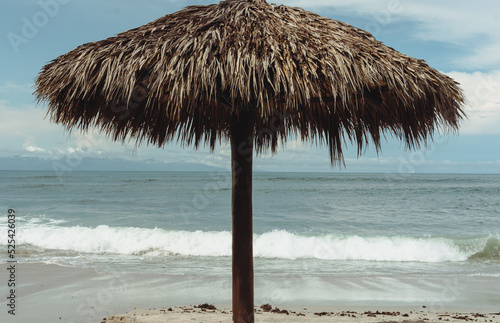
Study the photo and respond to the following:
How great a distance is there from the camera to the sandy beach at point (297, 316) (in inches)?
176

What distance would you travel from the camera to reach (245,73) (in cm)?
271

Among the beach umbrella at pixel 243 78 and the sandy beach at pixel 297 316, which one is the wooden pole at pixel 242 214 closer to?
the beach umbrella at pixel 243 78

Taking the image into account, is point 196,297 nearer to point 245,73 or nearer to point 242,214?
point 242,214

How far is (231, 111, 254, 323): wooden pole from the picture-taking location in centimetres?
350

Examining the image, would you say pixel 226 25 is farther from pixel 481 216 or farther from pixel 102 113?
pixel 481 216

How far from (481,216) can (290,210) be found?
824cm

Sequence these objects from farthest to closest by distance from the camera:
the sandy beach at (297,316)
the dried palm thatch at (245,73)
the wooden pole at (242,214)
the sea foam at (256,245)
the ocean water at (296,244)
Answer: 1. the sea foam at (256,245)
2. the ocean water at (296,244)
3. the sandy beach at (297,316)
4. the wooden pole at (242,214)
5. the dried palm thatch at (245,73)

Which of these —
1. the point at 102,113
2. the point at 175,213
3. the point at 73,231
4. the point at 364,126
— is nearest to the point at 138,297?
the point at 102,113

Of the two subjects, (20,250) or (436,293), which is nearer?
(436,293)

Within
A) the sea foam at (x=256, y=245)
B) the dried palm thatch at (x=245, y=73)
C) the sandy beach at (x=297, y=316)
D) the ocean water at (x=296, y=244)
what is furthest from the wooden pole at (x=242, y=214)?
the sea foam at (x=256, y=245)

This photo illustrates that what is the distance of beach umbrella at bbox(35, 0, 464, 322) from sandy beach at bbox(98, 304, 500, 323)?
1.16 meters

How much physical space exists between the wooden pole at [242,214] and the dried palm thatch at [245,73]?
264mm

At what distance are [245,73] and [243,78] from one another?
4cm

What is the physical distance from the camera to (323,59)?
9.45 ft
